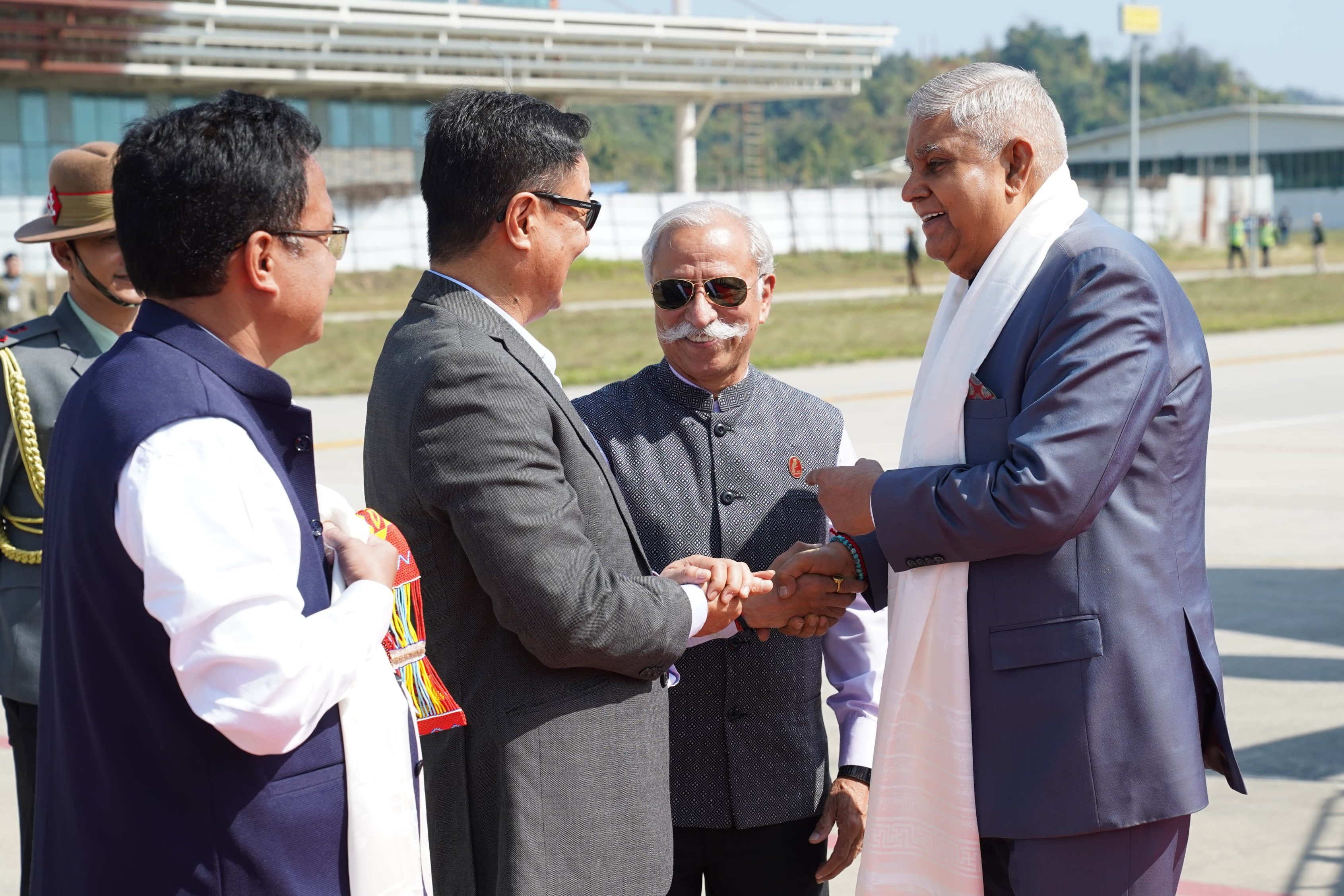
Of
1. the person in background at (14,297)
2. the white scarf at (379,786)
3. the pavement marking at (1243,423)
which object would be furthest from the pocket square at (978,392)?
the person in background at (14,297)

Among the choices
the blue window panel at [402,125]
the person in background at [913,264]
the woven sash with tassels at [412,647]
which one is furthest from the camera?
the blue window panel at [402,125]

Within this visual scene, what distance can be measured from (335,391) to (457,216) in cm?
1538

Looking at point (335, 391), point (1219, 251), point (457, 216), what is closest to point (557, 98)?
point (1219, 251)

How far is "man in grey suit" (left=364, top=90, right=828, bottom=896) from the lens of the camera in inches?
88.4

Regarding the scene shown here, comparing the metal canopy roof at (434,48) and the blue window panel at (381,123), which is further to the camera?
the blue window panel at (381,123)

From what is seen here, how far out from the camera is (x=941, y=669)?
2.57 meters

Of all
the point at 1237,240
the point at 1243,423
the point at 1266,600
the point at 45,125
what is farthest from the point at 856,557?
the point at 45,125

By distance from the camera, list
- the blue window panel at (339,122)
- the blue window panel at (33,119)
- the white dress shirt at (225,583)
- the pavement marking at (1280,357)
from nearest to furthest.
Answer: the white dress shirt at (225,583) < the pavement marking at (1280,357) < the blue window panel at (33,119) < the blue window panel at (339,122)

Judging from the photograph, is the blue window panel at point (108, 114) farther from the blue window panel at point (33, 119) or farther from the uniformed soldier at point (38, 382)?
the uniformed soldier at point (38, 382)

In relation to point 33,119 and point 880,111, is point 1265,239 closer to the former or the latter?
point 33,119

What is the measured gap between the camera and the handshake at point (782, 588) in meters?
2.67

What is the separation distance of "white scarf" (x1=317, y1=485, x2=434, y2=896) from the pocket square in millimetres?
1170

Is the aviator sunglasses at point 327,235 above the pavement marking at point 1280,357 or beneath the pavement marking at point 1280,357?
above

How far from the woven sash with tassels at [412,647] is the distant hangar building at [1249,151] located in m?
75.7
